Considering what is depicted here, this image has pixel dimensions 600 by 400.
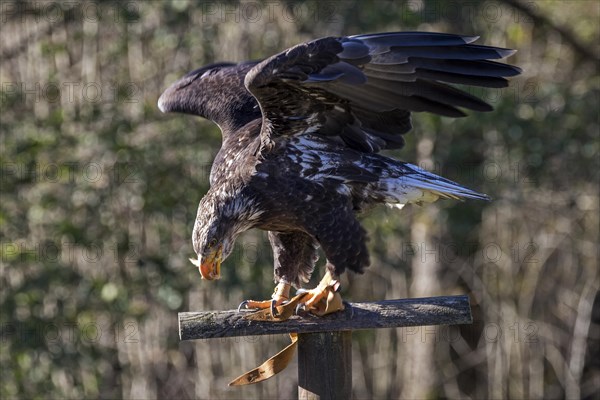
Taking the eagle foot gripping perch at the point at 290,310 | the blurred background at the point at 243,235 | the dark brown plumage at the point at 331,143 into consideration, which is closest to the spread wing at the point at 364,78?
the dark brown plumage at the point at 331,143

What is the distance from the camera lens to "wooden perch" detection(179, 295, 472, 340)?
359 cm

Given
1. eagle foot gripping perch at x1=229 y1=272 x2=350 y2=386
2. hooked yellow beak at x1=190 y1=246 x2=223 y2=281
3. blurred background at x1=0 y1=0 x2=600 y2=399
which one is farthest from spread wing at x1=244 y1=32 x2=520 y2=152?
blurred background at x1=0 y1=0 x2=600 y2=399

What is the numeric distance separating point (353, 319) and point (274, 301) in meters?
0.44

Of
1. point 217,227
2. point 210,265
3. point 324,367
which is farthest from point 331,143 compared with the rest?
point 324,367

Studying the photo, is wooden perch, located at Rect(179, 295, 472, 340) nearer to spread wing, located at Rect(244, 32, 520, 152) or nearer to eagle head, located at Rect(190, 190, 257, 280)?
eagle head, located at Rect(190, 190, 257, 280)

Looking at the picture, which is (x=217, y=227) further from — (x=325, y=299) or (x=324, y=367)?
(x=324, y=367)

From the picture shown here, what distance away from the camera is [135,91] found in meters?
7.02

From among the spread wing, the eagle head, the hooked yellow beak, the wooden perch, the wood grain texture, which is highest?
the spread wing

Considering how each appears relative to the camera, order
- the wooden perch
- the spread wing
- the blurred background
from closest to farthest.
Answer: the wooden perch → the spread wing → the blurred background

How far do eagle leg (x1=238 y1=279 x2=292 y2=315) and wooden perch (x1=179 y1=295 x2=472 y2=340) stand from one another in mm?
108

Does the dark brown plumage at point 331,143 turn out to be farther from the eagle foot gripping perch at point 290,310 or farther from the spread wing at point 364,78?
the eagle foot gripping perch at point 290,310

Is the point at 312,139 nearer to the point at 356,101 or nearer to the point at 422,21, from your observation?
the point at 356,101

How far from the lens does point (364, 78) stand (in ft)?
12.4

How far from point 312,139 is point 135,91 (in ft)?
10.5
